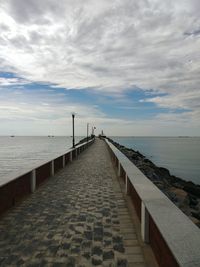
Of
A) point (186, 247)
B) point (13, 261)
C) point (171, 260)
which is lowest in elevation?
point (13, 261)

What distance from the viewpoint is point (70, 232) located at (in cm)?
529

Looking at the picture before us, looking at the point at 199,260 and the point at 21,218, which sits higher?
the point at 199,260

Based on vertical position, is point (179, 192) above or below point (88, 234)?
below

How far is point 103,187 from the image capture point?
383 inches

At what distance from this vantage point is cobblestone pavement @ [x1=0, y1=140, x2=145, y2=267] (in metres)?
4.21

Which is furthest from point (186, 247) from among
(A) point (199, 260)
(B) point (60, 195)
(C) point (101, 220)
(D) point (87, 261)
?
(B) point (60, 195)

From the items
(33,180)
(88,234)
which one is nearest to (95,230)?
(88,234)

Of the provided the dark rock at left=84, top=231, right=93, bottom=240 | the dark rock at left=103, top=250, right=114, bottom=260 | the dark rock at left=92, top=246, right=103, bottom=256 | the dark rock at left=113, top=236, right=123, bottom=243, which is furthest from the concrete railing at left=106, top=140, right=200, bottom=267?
the dark rock at left=84, top=231, right=93, bottom=240

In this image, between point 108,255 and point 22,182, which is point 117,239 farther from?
point 22,182

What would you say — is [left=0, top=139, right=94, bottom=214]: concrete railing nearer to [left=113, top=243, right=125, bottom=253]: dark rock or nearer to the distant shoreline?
[left=113, top=243, right=125, bottom=253]: dark rock

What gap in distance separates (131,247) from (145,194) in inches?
43.2

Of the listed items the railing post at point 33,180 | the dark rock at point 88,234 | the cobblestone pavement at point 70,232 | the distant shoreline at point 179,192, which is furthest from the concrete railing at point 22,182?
the distant shoreline at point 179,192

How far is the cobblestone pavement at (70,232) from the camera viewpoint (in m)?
4.21

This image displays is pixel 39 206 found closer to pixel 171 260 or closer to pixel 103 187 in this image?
pixel 103 187
